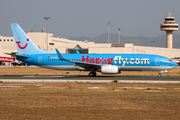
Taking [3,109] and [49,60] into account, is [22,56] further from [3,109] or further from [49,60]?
[3,109]

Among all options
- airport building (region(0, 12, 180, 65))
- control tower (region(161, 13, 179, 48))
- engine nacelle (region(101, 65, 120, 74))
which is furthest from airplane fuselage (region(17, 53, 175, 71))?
control tower (region(161, 13, 179, 48))

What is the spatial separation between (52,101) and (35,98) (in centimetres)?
195

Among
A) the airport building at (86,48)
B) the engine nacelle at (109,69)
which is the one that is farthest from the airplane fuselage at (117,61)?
the airport building at (86,48)

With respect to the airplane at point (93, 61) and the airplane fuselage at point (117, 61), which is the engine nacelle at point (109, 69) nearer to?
the airplane at point (93, 61)

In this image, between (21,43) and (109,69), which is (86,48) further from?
(109,69)

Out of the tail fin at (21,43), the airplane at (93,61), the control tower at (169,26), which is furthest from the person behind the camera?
the control tower at (169,26)

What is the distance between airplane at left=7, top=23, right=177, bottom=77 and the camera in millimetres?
40875

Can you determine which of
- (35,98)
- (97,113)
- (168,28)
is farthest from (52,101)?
(168,28)

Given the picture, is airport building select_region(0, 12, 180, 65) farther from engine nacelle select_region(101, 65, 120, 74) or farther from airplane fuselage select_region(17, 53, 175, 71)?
engine nacelle select_region(101, 65, 120, 74)

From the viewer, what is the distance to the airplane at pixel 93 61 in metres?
40.9

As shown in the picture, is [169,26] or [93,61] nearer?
[93,61]

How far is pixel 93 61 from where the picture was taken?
139 ft

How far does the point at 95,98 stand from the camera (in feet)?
64.6

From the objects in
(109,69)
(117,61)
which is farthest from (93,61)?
(109,69)
